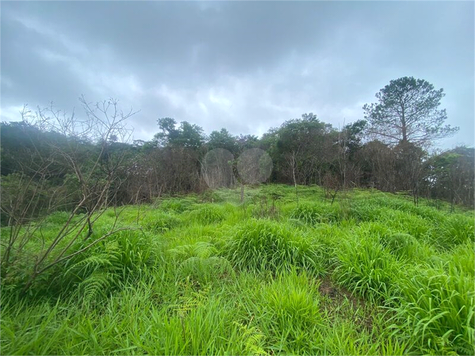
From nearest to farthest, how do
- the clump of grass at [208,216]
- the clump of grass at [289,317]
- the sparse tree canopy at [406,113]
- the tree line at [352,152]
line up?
1. the clump of grass at [289,317]
2. the clump of grass at [208,216]
3. the tree line at [352,152]
4. the sparse tree canopy at [406,113]

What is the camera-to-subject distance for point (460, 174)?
8.04 meters

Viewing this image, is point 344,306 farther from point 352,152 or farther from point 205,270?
point 352,152

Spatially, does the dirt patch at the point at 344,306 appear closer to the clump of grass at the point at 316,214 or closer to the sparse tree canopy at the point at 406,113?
the clump of grass at the point at 316,214

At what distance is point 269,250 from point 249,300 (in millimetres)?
866

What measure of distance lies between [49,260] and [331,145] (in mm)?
15287

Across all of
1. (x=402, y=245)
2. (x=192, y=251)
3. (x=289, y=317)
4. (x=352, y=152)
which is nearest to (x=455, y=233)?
(x=402, y=245)

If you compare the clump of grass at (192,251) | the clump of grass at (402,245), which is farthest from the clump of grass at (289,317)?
the clump of grass at (402,245)

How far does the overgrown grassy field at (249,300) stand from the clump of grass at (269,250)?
1 cm

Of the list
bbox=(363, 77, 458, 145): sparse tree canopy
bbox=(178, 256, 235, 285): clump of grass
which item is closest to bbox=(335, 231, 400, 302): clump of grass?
bbox=(178, 256, 235, 285): clump of grass

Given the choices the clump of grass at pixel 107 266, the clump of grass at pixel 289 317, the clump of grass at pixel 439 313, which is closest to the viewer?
the clump of grass at pixel 439 313

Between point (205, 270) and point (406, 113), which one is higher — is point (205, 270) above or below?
below

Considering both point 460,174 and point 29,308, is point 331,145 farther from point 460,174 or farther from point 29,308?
point 29,308

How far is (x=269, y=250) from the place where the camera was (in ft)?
8.22

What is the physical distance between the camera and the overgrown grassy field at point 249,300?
128 cm
